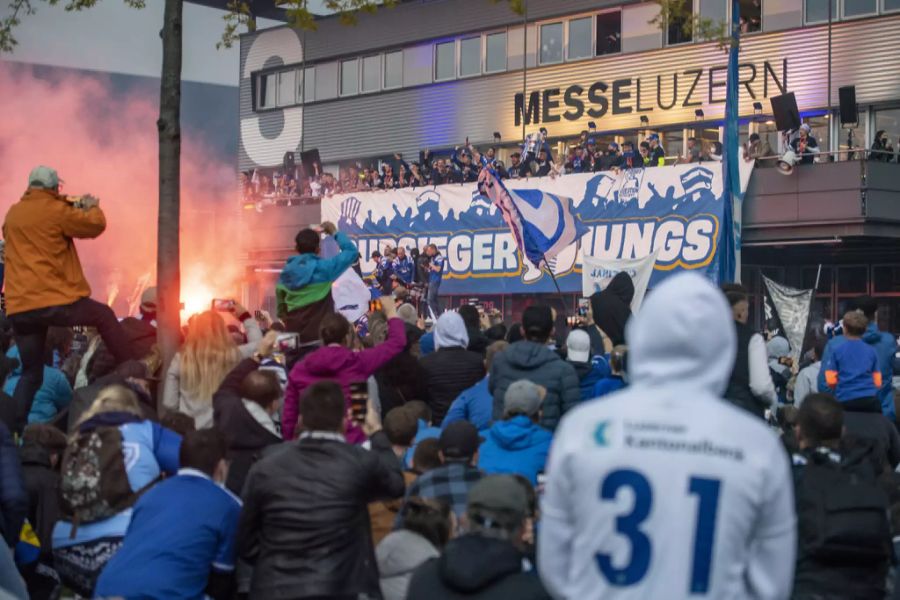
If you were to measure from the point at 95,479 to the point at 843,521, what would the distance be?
3.44m

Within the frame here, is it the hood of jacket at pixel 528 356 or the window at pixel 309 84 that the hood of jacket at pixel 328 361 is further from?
the window at pixel 309 84

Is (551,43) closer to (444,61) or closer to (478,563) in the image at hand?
(444,61)

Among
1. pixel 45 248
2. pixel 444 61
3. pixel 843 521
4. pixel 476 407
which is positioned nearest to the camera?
pixel 843 521

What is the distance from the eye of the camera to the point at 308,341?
934cm

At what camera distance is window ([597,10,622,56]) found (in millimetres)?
35688

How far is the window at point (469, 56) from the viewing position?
129ft

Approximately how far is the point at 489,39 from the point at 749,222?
1314 cm

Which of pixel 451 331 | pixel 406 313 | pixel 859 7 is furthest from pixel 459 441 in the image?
pixel 859 7

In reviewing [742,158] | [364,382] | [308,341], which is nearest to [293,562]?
[364,382]

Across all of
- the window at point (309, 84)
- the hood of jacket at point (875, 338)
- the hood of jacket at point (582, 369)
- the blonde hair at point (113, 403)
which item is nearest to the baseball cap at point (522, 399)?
the blonde hair at point (113, 403)

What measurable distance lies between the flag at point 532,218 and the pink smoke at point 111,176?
19.9 metres

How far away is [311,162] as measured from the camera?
132 ft

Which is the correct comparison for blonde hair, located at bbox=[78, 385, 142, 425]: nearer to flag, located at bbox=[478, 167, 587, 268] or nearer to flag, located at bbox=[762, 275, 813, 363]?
flag, located at bbox=[478, 167, 587, 268]

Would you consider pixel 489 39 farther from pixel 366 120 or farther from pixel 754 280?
pixel 754 280
